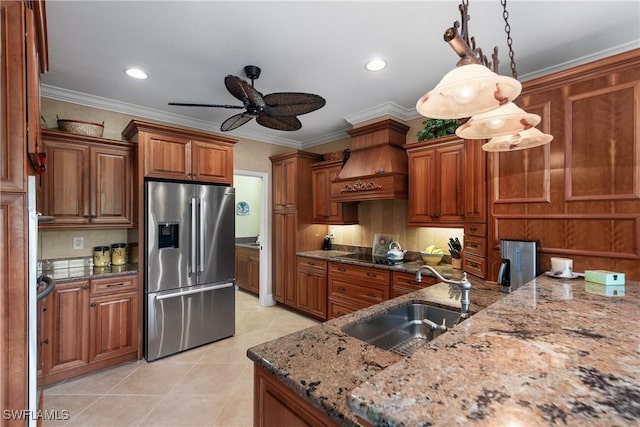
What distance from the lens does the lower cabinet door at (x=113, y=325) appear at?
272 centimetres

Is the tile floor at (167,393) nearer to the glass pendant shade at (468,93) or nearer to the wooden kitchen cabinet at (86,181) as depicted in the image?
the wooden kitchen cabinet at (86,181)

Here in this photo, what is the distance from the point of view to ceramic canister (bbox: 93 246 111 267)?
309 centimetres

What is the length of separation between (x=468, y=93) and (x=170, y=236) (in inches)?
120

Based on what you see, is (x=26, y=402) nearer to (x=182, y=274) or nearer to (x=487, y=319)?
(x=487, y=319)

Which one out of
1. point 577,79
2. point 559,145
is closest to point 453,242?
point 559,145

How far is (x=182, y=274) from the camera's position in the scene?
10.2 ft

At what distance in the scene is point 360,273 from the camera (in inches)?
136

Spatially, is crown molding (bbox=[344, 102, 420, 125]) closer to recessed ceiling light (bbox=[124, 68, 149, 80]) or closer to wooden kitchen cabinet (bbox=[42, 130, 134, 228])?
recessed ceiling light (bbox=[124, 68, 149, 80])

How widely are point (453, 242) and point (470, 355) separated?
8.85 feet

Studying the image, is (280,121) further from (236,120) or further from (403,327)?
(403,327)

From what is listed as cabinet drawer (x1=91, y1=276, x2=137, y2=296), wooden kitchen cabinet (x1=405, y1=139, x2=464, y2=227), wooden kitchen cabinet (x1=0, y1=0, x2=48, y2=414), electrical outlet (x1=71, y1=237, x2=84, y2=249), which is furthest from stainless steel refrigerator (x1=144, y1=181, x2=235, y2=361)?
wooden kitchen cabinet (x1=405, y1=139, x2=464, y2=227)

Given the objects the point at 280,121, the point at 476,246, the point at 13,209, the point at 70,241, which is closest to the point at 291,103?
the point at 280,121

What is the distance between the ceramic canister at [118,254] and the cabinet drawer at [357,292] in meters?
2.52

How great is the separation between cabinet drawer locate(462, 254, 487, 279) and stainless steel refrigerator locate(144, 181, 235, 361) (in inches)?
104
